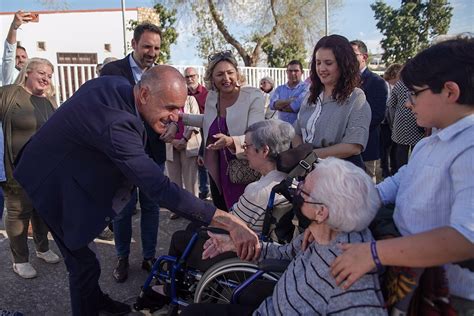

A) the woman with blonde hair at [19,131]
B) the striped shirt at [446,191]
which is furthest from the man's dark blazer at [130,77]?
the striped shirt at [446,191]

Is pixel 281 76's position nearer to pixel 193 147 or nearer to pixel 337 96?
pixel 193 147

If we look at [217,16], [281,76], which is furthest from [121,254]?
[217,16]

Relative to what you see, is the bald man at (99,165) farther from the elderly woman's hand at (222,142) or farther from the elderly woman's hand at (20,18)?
the elderly woman's hand at (20,18)

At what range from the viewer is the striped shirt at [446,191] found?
121 cm

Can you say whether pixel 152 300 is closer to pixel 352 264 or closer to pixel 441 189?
pixel 352 264

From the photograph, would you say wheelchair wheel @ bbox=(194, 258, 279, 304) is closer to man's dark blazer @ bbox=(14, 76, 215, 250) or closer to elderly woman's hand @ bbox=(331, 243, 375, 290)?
man's dark blazer @ bbox=(14, 76, 215, 250)

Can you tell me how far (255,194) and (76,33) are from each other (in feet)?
85.3

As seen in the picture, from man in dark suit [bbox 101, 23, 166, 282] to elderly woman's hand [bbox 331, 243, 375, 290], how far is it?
2.01m

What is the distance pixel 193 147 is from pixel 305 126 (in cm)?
198

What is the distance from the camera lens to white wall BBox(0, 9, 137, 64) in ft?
79.2

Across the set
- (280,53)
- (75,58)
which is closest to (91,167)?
(280,53)

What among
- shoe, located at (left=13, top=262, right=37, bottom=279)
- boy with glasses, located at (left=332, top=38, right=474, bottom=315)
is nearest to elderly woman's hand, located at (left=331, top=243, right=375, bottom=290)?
boy with glasses, located at (left=332, top=38, right=474, bottom=315)

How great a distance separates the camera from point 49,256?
3494 mm

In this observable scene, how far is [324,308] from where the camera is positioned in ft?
4.67
